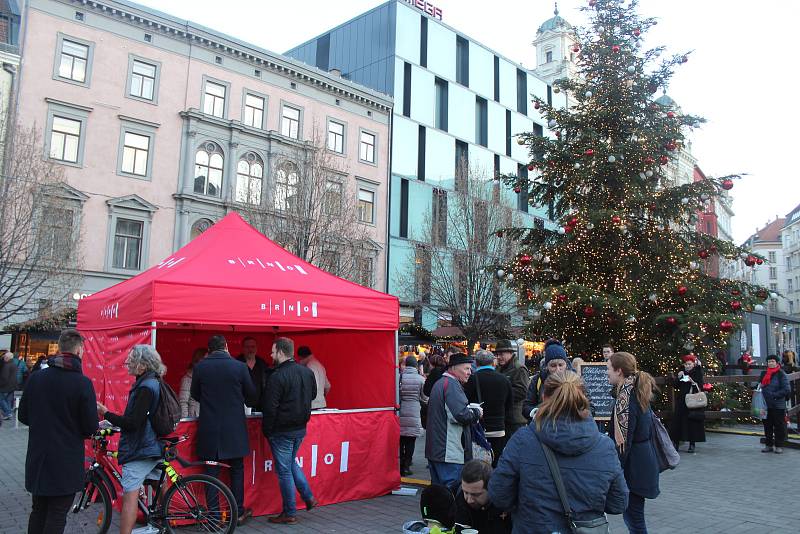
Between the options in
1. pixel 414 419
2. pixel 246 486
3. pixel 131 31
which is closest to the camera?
pixel 246 486

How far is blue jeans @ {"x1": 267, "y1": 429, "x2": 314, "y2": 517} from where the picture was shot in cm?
691

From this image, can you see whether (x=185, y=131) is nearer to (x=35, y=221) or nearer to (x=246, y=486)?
(x=35, y=221)

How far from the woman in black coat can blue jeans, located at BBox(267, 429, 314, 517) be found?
26.8 feet

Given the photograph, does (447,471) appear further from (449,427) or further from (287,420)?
(287,420)

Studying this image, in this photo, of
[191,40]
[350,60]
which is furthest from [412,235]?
[191,40]

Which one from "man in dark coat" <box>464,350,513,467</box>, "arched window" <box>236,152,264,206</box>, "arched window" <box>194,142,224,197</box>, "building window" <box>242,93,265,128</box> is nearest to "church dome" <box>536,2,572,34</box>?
"building window" <box>242,93,265,128</box>

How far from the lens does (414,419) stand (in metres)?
10.1

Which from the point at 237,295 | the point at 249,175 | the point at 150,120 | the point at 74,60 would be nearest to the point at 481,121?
the point at 249,175

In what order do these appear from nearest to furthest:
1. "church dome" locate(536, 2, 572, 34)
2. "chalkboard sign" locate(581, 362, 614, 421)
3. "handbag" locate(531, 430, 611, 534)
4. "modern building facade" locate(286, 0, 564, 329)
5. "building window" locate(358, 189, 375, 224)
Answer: "handbag" locate(531, 430, 611, 534)
"chalkboard sign" locate(581, 362, 614, 421)
"building window" locate(358, 189, 375, 224)
"modern building facade" locate(286, 0, 564, 329)
"church dome" locate(536, 2, 572, 34)

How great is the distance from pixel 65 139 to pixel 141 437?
22968 millimetres

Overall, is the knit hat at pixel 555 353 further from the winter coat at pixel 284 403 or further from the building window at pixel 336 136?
the building window at pixel 336 136

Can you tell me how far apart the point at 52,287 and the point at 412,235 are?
18587mm

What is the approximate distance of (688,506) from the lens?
25.6 feet

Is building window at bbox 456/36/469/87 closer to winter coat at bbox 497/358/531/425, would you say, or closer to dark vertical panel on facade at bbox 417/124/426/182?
dark vertical panel on facade at bbox 417/124/426/182
